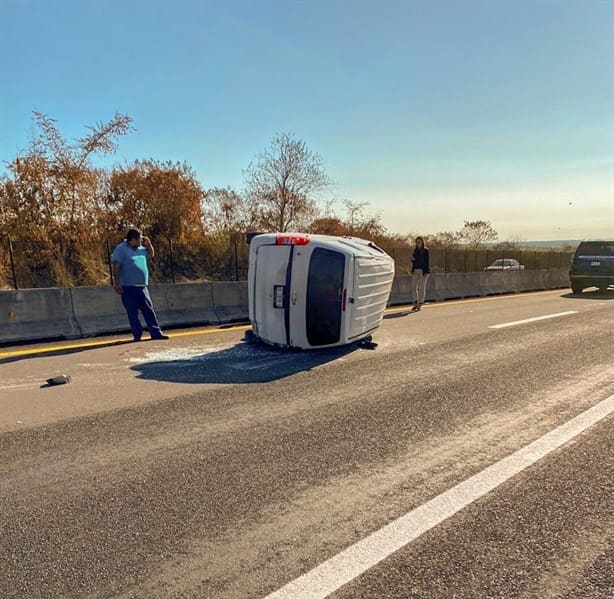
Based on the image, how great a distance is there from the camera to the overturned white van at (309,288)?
633 centimetres

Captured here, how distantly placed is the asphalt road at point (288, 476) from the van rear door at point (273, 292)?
2.12 feet

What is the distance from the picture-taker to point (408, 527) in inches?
102

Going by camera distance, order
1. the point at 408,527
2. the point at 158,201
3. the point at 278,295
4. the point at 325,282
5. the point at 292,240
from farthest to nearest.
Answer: the point at 158,201 < the point at 278,295 < the point at 292,240 < the point at 325,282 < the point at 408,527

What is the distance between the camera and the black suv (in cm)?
Result: 1670

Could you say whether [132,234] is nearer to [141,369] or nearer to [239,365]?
[141,369]

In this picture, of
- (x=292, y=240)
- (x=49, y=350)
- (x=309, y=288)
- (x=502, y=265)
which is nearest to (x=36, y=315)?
(x=49, y=350)

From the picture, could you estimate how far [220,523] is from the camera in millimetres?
2656

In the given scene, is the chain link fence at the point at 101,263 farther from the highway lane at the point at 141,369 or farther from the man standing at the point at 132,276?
the highway lane at the point at 141,369

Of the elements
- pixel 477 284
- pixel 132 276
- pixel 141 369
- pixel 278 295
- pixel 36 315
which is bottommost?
pixel 141 369

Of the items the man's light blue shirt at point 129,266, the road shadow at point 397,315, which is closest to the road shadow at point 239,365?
the man's light blue shirt at point 129,266

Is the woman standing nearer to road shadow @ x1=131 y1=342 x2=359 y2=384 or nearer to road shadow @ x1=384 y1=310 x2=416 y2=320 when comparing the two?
road shadow @ x1=384 y1=310 x2=416 y2=320

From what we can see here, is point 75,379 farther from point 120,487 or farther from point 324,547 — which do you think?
point 324,547

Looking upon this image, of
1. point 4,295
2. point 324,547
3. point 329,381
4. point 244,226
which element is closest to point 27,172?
point 4,295

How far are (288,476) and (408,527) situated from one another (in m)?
0.90
